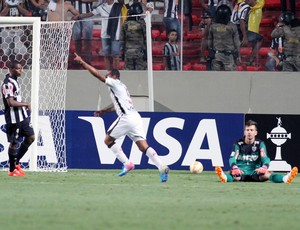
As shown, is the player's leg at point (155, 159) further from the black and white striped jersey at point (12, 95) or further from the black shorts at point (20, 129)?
the black and white striped jersey at point (12, 95)

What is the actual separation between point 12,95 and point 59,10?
22.8 ft

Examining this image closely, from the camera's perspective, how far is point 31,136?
1634cm

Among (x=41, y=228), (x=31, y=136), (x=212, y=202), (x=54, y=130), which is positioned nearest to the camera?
(x=41, y=228)

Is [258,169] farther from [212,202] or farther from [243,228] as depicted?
[243,228]

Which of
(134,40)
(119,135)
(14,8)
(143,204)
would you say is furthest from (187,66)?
(143,204)

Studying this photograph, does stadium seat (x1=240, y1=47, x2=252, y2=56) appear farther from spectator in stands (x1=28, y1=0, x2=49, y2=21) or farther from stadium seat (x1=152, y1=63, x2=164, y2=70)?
spectator in stands (x1=28, y1=0, x2=49, y2=21)

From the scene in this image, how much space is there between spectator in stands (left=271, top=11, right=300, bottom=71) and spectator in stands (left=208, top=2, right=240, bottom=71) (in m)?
0.89

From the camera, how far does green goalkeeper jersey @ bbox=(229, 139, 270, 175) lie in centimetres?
1522

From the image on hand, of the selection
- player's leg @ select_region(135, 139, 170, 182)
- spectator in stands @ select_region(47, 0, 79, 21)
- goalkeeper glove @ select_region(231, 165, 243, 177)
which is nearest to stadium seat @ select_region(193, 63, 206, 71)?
spectator in stands @ select_region(47, 0, 79, 21)

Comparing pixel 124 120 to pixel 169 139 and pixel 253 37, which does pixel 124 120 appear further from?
pixel 253 37

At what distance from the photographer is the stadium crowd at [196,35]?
72.7 ft

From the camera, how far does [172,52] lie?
2239cm

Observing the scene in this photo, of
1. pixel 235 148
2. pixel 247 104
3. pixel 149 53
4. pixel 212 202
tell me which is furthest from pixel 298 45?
pixel 212 202

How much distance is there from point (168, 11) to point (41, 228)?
1492 centimetres
